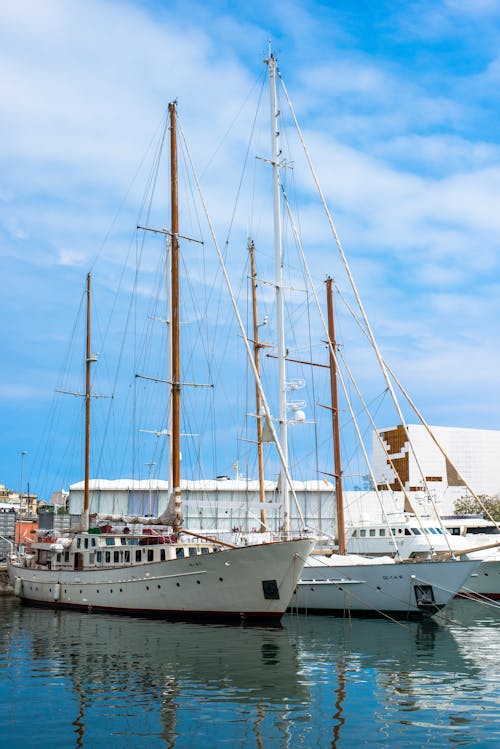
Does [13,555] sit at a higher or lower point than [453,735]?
higher

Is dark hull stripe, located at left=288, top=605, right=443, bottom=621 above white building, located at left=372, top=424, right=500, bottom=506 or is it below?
below

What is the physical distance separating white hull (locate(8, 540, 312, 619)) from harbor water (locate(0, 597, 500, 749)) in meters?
1.44

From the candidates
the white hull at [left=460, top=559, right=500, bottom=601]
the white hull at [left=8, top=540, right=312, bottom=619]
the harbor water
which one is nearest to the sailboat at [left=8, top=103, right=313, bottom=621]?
the white hull at [left=8, top=540, right=312, bottom=619]

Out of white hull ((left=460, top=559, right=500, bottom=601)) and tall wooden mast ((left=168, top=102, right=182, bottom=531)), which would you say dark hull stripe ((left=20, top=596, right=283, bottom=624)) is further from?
white hull ((left=460, top=559, right=500, bottom=601))

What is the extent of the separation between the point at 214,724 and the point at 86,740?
2.56m

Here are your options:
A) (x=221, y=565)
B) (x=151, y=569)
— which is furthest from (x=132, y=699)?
(x=151, y=569)

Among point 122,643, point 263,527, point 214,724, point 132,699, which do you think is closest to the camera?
point 214,724

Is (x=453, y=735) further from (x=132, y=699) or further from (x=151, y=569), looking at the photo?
(x=151, y=569)

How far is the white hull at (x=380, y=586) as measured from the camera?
1223 inches

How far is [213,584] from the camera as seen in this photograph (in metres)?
29.9

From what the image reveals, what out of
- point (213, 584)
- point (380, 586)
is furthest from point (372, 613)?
point (213, 584)

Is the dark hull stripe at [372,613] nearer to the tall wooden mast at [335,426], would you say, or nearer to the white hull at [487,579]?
the tall wooden mast at [335,426]

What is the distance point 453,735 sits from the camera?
1385cm

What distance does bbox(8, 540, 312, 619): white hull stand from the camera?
28812mm
